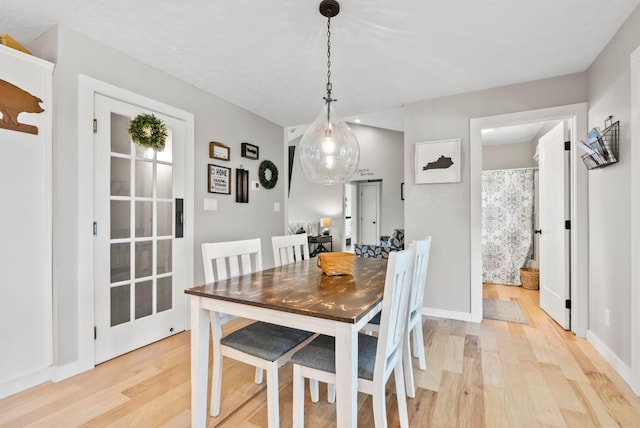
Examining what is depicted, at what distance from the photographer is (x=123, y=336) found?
232 cm

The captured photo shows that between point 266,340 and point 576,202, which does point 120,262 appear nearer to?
point 266,340

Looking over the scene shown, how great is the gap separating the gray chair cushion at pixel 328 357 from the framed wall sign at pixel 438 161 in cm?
220

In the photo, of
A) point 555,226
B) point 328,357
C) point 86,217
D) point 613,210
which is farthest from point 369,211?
point 328,357

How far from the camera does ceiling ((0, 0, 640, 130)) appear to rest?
1.83 meters

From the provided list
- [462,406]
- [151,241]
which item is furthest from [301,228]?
[462,406]

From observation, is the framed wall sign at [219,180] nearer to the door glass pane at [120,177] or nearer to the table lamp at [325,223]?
the door glass pane at [120,177]

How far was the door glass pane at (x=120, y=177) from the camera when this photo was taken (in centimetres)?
229

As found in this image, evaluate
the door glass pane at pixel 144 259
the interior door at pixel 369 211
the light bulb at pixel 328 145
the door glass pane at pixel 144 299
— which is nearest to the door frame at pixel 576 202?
the light bulb at pixel 328 145

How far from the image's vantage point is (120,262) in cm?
232

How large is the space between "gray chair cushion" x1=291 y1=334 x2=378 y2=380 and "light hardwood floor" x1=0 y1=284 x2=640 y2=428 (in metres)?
0.43

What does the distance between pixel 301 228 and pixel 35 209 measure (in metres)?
5.69

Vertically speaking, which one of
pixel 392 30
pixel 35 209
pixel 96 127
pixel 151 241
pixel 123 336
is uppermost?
pixel 392 30

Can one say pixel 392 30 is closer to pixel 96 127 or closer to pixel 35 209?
pixel 96 127

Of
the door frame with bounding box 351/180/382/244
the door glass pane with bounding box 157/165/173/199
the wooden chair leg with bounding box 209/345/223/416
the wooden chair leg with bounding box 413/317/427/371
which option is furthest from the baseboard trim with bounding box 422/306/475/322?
the door frame with bounding box 351/180/382/244
